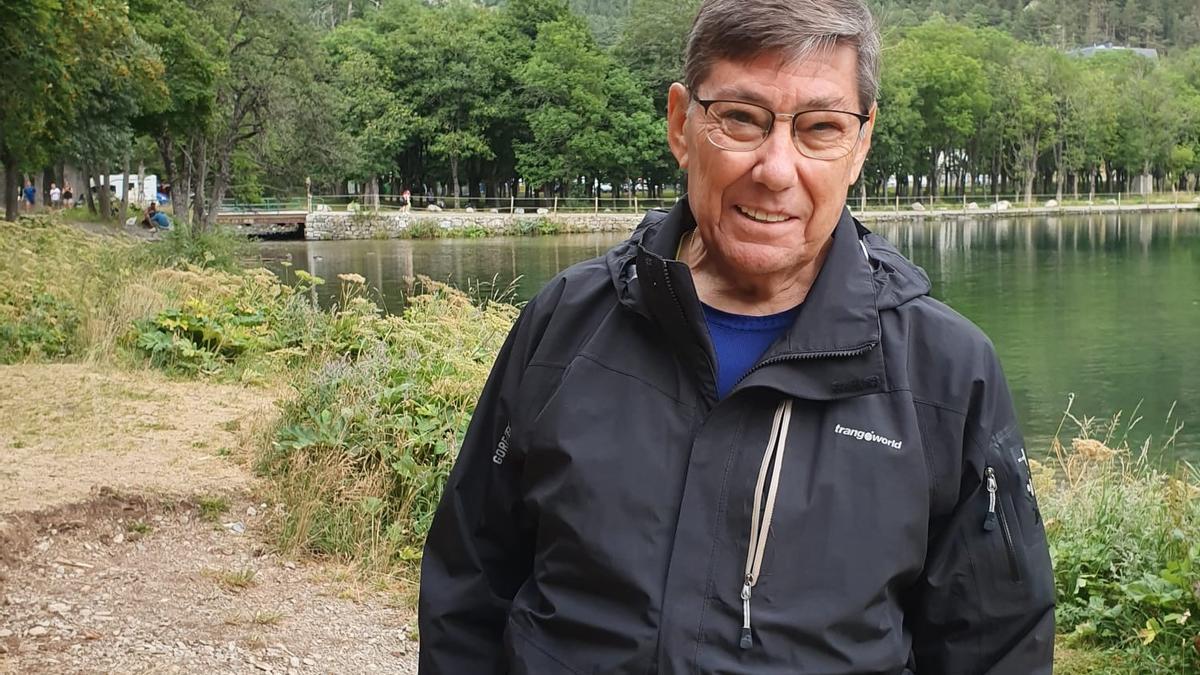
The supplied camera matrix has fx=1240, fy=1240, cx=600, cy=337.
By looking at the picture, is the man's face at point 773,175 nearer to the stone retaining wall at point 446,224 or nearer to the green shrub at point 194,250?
the green shrub at point 194,250

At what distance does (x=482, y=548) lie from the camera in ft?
6.35

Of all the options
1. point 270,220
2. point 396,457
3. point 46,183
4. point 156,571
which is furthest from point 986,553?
point 46,183

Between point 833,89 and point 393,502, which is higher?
point 833,89

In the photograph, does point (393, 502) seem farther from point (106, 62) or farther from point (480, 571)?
point (106, 62)

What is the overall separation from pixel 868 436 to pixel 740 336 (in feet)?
0.82

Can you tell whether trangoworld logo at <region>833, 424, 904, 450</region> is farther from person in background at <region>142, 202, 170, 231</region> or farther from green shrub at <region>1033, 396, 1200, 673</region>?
person in background at <region>142, 202, 170, 231</region>

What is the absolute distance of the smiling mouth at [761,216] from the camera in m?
1.78

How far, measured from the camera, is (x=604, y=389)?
1734 millimetres

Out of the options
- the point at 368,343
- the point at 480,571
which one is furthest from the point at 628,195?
the point at 480,571

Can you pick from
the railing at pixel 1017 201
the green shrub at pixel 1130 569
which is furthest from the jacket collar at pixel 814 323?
the railing at pixel 1017 201

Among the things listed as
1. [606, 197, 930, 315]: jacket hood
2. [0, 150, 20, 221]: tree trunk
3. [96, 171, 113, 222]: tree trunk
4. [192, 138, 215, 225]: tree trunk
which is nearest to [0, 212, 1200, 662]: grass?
[606, 197, 930, 315]: jacket hood

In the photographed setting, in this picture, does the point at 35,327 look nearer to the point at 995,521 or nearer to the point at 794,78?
A: the point at 794,78

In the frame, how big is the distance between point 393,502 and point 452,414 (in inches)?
25.2

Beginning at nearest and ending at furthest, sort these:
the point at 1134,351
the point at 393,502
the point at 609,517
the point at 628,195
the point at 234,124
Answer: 1. the point at 609,517
2. the point at 393,502
3. the point at 1134,351
4. the point at 234,124
5. the point at 628,195
